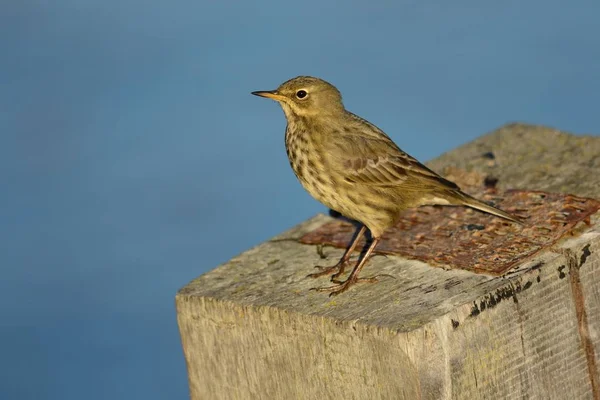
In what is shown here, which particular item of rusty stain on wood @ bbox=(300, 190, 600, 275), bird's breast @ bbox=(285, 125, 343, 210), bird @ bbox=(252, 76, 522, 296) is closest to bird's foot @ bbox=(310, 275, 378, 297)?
rusty stain on wood @ bbox=(300, 190, 600, 275)

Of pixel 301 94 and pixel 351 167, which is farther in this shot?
pixel 301 94

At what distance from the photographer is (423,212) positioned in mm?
7086

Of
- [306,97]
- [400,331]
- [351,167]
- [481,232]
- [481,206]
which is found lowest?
[400,331]

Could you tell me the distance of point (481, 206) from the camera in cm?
667

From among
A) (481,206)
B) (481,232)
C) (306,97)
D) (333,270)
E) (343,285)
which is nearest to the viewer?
(343,285)

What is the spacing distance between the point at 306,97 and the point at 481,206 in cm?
131

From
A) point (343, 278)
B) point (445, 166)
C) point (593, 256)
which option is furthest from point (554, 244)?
point (445, 166)

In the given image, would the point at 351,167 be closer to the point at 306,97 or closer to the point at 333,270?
the point at 306,97

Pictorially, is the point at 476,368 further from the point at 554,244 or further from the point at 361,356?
the point at 554,244

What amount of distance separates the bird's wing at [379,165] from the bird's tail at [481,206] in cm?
8

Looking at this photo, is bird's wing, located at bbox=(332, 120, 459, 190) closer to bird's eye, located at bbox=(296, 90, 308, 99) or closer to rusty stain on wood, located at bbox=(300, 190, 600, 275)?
rusty stain on wood, located at bbox=(300, 190, 600, 275)

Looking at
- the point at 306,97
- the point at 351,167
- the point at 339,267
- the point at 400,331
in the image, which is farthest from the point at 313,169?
the point at 400,331

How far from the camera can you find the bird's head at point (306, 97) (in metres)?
7.04

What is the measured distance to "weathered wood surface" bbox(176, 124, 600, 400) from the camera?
5227 mm
